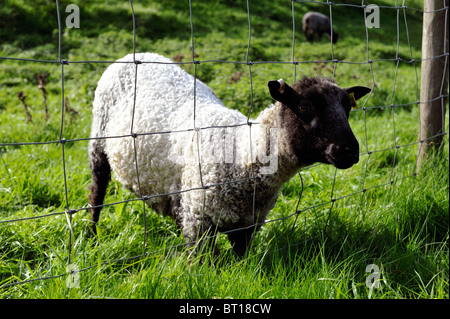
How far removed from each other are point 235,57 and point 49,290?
6.96 m

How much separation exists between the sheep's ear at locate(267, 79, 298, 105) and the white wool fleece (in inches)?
6.8

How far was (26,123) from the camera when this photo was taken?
4.93 metres

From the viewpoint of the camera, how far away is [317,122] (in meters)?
2.22

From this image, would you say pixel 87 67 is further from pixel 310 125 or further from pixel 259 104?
pixel 310 125

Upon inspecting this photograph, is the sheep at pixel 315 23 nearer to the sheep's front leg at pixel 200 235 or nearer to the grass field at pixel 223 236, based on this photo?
the grass field at pixel 223 236

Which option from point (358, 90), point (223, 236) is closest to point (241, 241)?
point (223, 236)

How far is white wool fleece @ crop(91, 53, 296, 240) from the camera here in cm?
243

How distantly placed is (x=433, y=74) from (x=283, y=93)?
5.99 ft

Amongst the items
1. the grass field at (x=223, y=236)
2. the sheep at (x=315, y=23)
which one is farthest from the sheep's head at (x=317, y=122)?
the sheep at (x=315, y=23)

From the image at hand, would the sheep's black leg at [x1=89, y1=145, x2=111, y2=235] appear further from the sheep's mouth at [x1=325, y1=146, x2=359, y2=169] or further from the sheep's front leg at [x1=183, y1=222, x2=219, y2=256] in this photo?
the sheep's mouth at [x1=325, y1=146, x2=359, y2=169]

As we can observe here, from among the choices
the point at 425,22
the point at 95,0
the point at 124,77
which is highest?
the point at 95,0

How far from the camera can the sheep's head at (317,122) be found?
215 centimetres

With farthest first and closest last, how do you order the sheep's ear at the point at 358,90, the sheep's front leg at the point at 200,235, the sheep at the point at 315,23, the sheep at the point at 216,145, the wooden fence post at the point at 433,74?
the sheep at the point at 315,23 → the wooden fence post at the point at 433,74 → the sheep's ear at the point at 358,90 → the sheep's front leg at the point at 200,235 → the sheep at the point at 216,145

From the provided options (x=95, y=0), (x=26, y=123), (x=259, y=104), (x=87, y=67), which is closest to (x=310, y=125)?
(x=259, y=104)
